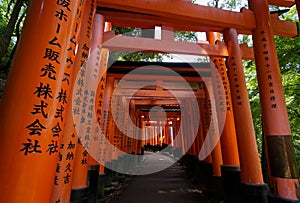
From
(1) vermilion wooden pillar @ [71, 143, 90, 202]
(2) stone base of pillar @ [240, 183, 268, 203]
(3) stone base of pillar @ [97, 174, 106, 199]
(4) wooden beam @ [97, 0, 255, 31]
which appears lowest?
(3) stone base of pillar @ [97, 174, 106, 199]

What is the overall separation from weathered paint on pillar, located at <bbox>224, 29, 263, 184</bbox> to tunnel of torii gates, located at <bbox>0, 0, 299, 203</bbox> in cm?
2

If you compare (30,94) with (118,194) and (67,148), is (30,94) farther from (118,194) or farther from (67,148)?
(118,194)

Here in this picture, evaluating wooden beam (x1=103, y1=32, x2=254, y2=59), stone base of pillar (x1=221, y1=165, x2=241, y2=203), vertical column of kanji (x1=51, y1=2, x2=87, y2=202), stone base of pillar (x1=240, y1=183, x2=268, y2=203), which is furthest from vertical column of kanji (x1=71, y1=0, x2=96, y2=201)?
stone base of pillar (x1=221, y1=165, x2=241, y2=203)

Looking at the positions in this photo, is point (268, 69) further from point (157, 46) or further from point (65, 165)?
point (65, 165)

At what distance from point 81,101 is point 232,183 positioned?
3.89 meters

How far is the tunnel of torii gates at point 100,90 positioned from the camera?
136 centimetres

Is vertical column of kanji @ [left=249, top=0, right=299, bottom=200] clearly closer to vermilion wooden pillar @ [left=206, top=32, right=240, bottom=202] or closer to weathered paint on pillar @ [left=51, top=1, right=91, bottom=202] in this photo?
vermilion wooden pillar @ [left=206, top=32, right=240, bottom=202]

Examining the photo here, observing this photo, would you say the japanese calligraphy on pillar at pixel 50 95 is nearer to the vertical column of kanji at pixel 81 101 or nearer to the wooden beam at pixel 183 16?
the vertical column of kanji at pixel 81 101

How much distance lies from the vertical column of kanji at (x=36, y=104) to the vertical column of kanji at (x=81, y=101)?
1111 millimetres

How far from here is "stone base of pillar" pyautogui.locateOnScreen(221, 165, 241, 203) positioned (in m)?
4.11

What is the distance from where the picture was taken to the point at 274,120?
10.1 ft

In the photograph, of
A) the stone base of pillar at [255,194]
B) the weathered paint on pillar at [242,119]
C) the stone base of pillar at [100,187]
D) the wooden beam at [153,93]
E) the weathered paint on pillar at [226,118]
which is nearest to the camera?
the stone base of pillar at [255,194]

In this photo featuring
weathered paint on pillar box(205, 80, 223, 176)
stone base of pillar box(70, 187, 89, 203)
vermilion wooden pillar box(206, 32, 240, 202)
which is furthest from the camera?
weathered paint on pillar box(205, 80, 223, 176)

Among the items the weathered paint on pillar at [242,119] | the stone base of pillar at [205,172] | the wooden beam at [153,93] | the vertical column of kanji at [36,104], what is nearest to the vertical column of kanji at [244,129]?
the weathered paint on pillar at [242,119]
